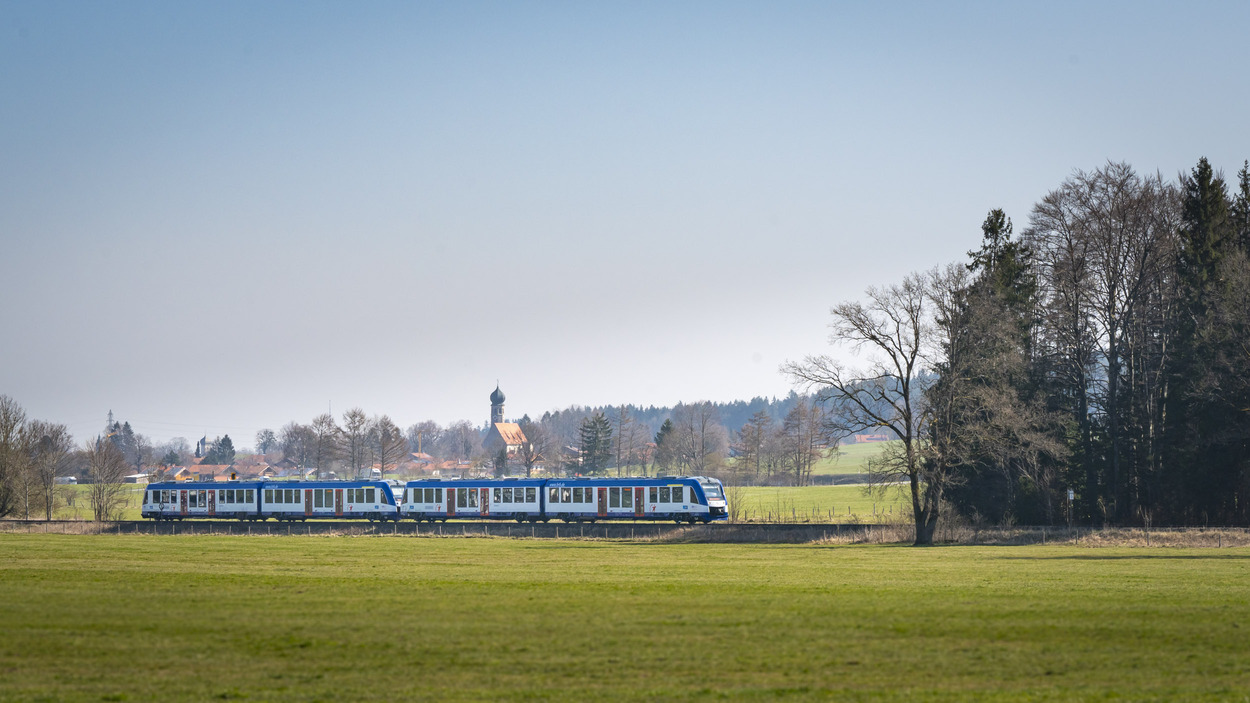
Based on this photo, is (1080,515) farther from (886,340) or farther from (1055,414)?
(886,340)

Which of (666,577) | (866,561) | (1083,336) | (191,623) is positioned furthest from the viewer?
(1083,336)

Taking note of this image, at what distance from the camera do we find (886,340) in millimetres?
48281

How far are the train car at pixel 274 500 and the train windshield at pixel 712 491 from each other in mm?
19446

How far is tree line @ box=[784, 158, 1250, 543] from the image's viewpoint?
4719 centimetres

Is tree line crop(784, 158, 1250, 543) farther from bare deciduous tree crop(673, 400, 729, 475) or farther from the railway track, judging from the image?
bare deciduous tree crop(673, 400, 729, 475)

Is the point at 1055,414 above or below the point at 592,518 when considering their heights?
above

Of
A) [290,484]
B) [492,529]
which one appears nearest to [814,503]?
[492,529]

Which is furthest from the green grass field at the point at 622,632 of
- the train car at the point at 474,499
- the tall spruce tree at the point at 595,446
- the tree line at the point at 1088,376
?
the tall spruce tree at the point at 595,446

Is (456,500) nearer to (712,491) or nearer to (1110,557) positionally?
(712,491)

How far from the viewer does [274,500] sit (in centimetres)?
6656

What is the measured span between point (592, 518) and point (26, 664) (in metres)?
44.5

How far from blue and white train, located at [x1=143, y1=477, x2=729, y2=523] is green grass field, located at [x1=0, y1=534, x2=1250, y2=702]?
24.3 m

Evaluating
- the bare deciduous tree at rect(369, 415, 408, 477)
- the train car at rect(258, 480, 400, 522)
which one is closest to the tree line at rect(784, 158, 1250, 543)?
the train car at rect(258, 480, 400, 522)

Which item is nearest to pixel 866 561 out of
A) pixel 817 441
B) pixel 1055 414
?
pixel 817 441
